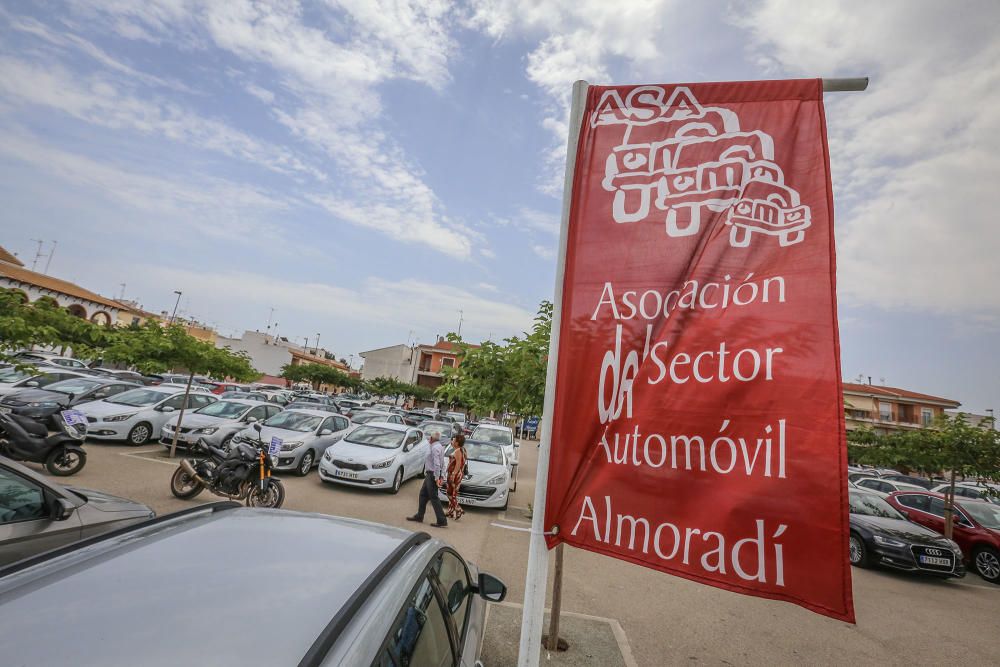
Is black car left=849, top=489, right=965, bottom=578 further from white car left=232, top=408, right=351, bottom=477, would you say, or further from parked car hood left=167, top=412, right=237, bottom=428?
parked car hood left=167, top=412, right=237, bottom=428

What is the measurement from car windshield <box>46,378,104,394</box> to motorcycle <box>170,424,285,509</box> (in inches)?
341

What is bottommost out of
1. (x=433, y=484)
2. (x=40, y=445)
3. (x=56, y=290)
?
(x=40, y=445)

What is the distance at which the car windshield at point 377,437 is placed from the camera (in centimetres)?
1195

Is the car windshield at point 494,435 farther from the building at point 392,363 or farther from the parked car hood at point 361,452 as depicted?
the building at point 392,363

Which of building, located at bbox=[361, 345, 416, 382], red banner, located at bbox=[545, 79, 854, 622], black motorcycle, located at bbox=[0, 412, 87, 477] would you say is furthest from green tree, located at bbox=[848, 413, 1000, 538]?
building, located at bbox=[361, 345, 416, 382]

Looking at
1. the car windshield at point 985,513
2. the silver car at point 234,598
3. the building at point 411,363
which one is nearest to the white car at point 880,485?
the car windshield at point 985,513

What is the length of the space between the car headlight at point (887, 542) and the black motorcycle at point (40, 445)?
604 inches

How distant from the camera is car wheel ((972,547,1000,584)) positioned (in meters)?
9.91

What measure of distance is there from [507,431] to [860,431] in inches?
441

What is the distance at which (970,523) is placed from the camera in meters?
10.8

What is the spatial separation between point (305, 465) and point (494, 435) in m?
6.37

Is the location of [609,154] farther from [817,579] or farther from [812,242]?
[817,579]

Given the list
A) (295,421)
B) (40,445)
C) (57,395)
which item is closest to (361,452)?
(295,421)

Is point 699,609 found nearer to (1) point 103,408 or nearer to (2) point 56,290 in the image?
(1) point 103,408
